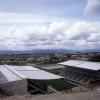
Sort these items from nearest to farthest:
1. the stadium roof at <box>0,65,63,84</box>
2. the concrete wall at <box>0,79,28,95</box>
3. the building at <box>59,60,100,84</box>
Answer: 1. the concrete wall at <box>0,79,28,95</box>
2. the stadium roof at <box>0,65,63,84</box>
3. the building at <box>59,60,100,84</box>

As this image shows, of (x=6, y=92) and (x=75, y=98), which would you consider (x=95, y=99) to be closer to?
(x=75, y=98)

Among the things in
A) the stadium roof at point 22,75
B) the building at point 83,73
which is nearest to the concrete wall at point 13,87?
the stadium roof at point 22,75

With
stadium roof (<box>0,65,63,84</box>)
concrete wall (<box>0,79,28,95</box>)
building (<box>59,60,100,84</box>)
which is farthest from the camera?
building (<box>59,60,100,84</box>)

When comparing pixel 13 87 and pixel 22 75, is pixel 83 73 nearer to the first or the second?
pixel 22 75

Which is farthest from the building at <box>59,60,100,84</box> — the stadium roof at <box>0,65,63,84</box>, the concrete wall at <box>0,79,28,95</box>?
the concrete wall at <box>0,79,28,95</box>

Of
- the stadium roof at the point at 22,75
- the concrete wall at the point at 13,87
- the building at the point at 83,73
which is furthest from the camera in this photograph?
the building at the point at 83,73

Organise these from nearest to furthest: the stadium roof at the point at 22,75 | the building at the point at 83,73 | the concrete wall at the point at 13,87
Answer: the concrete wall at the point at 13,87
the stadium roof at the point at 22,75
the building at the point at 83,73

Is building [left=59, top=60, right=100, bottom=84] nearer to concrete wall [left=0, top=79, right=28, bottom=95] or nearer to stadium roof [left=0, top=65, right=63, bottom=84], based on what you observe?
stadium roof [left=0, top=65, right=63, bottom=84]

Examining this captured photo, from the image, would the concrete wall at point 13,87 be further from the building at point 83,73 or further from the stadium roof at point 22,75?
the building at point 83,73
